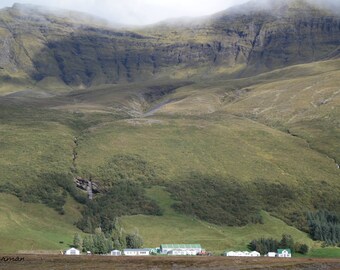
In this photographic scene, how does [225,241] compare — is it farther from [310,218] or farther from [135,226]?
[310,218]

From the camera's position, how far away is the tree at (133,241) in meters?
154

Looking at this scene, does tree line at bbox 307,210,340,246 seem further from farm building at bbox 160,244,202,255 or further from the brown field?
the brown field

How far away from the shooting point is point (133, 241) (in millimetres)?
154750

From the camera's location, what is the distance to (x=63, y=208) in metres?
196

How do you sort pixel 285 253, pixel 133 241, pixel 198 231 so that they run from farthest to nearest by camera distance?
pixel 198 231, pixel 133 241, pixel 285 253

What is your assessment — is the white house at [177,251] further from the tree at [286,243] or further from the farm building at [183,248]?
the tree at [286,243]

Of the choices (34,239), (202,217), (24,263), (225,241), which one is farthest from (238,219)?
(24,263)

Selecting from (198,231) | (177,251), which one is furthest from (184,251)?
(198,231)

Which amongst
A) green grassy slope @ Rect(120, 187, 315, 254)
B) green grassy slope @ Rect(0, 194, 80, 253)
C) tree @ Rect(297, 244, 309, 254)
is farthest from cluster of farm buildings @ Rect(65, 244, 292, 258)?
green grassy slope @ Rect(0, 194, 80, 253)

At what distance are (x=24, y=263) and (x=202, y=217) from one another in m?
140

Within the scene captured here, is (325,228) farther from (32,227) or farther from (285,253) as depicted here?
(32,227)

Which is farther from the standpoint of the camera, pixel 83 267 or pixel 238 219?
pixel 238 219

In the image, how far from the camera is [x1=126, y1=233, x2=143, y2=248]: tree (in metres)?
154

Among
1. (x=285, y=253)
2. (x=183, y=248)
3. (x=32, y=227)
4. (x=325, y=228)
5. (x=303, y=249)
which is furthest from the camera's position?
(x=325, y=228)
